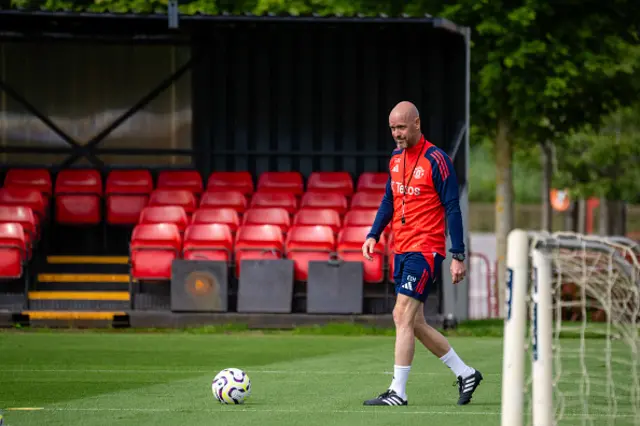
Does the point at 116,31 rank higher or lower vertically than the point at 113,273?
higher

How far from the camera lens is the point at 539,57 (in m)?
27.1

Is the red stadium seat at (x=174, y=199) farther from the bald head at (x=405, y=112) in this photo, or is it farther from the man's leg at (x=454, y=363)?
the bald head at (x=405, y=112)

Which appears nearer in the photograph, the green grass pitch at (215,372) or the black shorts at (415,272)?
the green grass pitch at (215,372)

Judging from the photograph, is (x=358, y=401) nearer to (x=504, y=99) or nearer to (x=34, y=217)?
(x=34, y=217)

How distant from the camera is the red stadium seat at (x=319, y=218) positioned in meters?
22.0

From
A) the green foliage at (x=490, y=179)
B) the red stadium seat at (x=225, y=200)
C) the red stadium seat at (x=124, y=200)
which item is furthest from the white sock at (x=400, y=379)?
the green foliage at (x=490, y=179)

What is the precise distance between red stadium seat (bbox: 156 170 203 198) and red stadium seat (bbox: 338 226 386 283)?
125 inches

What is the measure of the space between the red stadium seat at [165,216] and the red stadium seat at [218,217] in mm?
172

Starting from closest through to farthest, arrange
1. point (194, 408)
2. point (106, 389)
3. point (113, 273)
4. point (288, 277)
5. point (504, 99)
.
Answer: point (194, 408) < point (106, 389) < point (288, 277) < point (113, 273) < point (504, 99)

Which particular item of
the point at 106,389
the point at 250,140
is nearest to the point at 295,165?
the point at 250,140

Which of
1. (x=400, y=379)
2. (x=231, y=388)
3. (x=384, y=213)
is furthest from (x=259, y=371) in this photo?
(x=400, y=379)

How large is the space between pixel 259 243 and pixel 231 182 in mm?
2639

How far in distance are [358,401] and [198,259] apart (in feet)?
34.1

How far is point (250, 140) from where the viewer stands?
2500 centimetres
